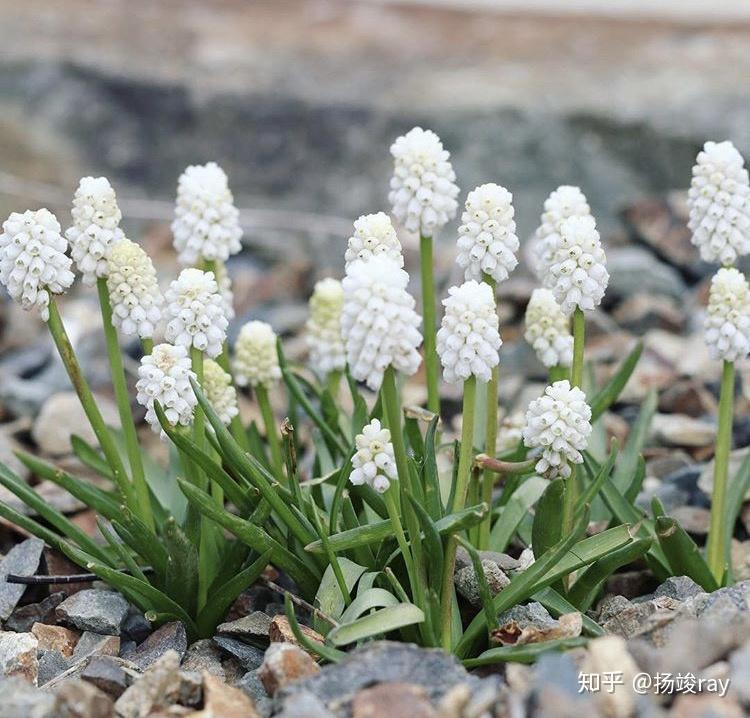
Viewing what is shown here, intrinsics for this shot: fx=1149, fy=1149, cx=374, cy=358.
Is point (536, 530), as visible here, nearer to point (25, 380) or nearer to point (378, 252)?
point (378, 252)

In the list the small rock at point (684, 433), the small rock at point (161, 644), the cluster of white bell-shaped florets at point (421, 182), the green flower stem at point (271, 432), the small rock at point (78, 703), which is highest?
the cluster of white bell-shaped florets at point (421, 182)

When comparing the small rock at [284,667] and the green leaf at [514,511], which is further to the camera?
the green leaf at [514,511]

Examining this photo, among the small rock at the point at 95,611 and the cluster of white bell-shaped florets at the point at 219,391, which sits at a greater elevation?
the cluster of white bell-shaped florets at the point at 219,391

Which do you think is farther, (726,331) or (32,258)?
(726,331)

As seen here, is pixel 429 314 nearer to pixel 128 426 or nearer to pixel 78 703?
pixel 128 426

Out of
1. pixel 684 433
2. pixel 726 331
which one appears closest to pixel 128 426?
pixel 726 331

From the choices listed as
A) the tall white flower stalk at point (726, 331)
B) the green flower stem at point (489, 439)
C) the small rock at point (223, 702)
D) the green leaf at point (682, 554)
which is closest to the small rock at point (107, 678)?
the small rock at point (223, 702)

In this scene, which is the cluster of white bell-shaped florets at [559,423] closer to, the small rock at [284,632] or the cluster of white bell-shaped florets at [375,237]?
the cluster of white bell-shaped florets at [375,237]

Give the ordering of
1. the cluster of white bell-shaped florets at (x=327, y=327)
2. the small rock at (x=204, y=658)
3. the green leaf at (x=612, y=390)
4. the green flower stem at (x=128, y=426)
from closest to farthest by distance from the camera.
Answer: the small rock at (x=204, y=658), the green flower stem at (x=128, y=426), the green leaf at (x=612, y=390), the cluster of white bell-shaped florets at (x=327, y=327)

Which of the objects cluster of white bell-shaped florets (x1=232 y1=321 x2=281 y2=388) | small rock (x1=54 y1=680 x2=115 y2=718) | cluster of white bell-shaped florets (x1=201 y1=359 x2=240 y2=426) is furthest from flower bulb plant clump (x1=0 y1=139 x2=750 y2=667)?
small rock (x1=54 y1=680 x2=115 y2=718)
